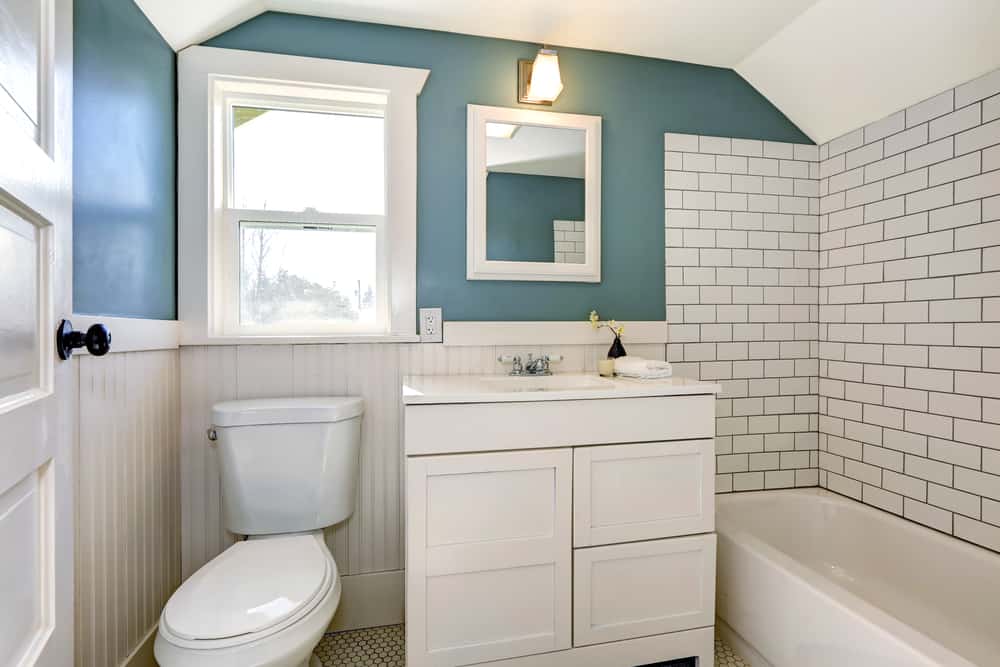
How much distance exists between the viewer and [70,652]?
797 mm

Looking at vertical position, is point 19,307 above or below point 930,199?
below

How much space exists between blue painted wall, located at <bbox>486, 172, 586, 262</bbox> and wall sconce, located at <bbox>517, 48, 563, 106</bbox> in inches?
11.9

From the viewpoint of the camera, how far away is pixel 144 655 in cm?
154

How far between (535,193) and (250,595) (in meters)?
1.68

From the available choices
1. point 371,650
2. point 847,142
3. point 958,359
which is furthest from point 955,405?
point 371,650

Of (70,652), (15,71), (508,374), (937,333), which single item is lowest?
(70,652)

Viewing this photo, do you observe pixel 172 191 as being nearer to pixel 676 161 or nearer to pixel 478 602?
pixel 478 602

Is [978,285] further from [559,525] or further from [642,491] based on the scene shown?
[559,525]

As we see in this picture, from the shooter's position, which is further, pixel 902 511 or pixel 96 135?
pixel 902 511

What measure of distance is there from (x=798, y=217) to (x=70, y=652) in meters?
Answer: 2.78

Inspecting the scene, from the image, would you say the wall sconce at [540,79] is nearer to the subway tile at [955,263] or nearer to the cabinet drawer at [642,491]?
the cabinet drawer at [642,491]

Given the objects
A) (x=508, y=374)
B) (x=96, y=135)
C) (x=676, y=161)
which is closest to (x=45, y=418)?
(x=96, y=135)

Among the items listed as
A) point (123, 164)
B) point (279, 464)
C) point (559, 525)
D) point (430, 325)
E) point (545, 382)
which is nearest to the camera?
point (123, 164)

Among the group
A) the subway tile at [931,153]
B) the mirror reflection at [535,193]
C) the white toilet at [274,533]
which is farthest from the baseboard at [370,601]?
the subway tile at [931,153]
